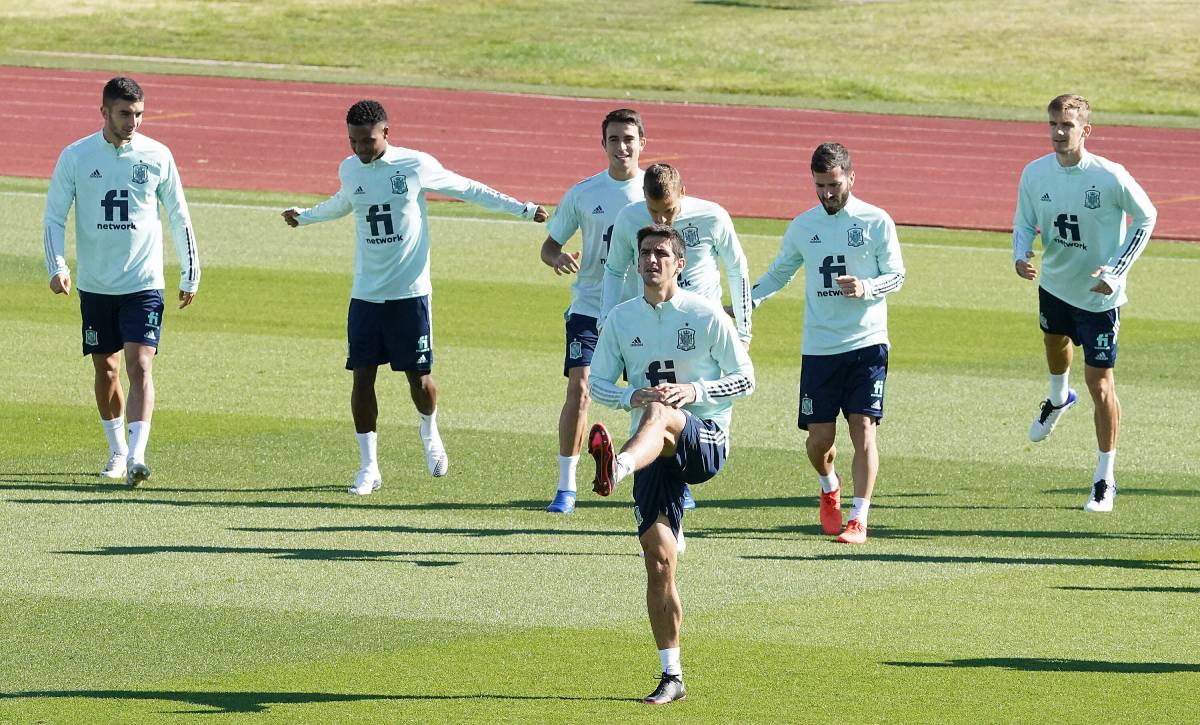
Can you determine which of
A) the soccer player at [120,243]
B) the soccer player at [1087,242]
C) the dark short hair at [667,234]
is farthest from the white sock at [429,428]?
the dark short hair at [667,234]

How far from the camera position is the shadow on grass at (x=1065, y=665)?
8.92 m

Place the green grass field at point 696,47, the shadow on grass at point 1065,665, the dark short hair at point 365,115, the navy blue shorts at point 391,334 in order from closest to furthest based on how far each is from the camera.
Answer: the shadow on grass at point 1065,665, the dark short hair at point 365,115, the navy blue shorts at point 391,334, the green grass field at point 696,47

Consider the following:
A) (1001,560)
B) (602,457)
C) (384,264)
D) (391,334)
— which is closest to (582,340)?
(391,334)

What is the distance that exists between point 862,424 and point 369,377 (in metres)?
3.17

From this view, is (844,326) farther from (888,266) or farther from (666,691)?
(666,691)

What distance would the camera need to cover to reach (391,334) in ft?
42.3

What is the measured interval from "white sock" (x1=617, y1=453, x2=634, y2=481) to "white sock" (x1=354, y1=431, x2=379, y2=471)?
5123 mm

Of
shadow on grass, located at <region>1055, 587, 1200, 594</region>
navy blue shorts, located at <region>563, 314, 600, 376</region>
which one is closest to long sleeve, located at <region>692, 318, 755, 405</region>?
shadow on grass, located at <region>1055, 587, 1200, 594</region>

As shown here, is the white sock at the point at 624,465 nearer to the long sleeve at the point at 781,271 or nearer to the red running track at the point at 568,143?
the long sleeve at the point at 781,271

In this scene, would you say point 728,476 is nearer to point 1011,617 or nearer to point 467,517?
point 467,517

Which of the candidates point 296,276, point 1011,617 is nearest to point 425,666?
point 1011,617

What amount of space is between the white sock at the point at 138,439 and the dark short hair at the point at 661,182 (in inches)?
154

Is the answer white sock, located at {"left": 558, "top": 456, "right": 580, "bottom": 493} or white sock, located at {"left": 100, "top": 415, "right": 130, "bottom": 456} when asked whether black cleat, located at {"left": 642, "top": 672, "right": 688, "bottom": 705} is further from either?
white sock, located at {"left": 100, "top": 415, "right": 130, "bottom": 456}

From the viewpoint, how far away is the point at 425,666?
8.91 m
